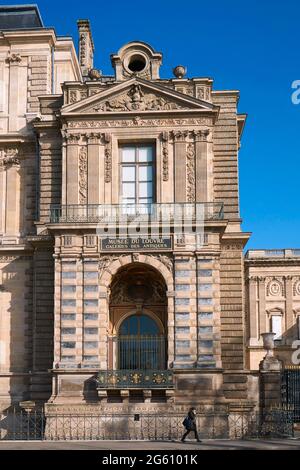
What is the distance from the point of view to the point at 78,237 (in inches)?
1464

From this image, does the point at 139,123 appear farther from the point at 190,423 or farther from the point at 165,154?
the point at 190,423

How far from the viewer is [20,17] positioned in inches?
1770

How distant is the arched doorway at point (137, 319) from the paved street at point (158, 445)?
5553mm

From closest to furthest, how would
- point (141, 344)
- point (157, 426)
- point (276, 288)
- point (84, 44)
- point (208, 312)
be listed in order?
1. point (157, 426)
2. point (208, 312)
3. point (141, 344)
4. point (84, 44)
5. point (276, 288)

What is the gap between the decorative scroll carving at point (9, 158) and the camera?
1631 inches

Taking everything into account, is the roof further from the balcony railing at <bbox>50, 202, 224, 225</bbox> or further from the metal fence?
the metal fence

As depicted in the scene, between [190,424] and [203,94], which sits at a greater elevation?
[203,94]

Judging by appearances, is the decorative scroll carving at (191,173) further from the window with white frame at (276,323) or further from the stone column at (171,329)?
the window with white frame at (276,323)

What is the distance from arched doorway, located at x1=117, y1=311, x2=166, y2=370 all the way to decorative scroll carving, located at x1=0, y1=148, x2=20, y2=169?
891 centimetres

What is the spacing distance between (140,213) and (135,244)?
1864mm

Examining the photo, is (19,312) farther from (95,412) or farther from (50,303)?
(95,412)

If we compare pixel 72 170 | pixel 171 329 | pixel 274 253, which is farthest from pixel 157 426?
pixel 274 253

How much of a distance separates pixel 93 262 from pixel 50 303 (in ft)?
10.7

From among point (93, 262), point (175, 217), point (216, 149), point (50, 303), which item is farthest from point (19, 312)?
point (216, 149)
